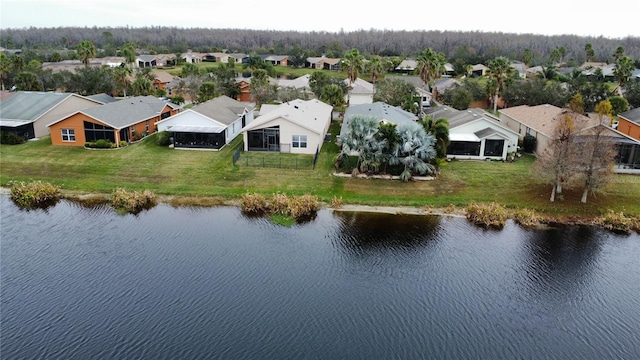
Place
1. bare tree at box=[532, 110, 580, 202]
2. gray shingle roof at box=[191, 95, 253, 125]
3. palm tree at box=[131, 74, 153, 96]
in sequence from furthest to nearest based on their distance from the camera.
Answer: palm tree at box=[131, 74, 153, 96]
gray shingle roof at box=[191, 95, 253, 125]
bare tree at box=[532, 110, 580, 202]

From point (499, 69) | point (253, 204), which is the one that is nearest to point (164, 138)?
point (253, 204)

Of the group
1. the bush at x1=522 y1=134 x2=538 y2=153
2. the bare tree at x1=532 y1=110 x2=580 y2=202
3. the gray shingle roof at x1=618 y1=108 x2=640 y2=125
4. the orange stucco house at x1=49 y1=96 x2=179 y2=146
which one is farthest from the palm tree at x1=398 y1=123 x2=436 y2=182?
the orange stucco house at x1=49 y1=96 x2=179 y2=146

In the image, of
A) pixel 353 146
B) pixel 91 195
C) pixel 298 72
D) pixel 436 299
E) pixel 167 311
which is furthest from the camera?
pixel 298 72

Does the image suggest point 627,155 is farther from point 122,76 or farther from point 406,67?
point 406,67

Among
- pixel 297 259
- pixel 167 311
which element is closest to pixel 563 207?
pixel 297 259

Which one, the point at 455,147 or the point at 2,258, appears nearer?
the point at 2,258

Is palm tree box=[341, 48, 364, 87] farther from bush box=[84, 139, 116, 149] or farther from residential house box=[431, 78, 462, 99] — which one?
bush box=[84, 139, 116, 149]

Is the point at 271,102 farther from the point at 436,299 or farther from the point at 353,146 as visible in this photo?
the point at 436,299
